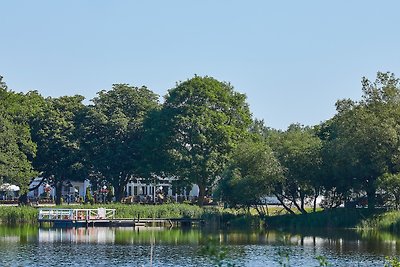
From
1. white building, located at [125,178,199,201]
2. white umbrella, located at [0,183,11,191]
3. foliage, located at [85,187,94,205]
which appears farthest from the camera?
white building, located at [125,178,199,201]

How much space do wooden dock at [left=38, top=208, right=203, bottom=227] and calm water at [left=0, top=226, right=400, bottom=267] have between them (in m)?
4.80

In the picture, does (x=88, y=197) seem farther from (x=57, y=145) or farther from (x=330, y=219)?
(x=330, y=219)

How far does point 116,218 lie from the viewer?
226 ft

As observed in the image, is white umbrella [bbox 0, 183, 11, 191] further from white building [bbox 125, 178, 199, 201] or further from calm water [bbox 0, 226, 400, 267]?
white building [bbox 125, 178, 199, 201]

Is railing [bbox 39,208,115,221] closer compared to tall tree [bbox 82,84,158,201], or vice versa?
railing [bbox 39,208,115,221]

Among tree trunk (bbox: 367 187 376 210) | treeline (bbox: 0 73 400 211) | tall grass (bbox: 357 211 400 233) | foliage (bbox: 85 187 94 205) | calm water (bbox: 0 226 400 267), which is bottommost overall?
calm water (bbox: 0 226 400 267)

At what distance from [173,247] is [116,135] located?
123ft

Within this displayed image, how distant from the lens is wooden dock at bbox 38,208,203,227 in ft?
219

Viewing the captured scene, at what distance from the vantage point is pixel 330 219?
62.1 m

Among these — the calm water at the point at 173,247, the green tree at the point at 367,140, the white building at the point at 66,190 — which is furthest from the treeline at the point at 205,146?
the white building at the point at 66,190

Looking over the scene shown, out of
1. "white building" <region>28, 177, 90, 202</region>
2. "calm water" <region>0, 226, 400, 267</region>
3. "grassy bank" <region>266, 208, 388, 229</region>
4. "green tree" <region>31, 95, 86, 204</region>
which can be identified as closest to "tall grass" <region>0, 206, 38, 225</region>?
"calm water" <region>0, 226, 400, 267</region>

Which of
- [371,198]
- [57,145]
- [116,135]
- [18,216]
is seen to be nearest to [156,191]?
[116,135]

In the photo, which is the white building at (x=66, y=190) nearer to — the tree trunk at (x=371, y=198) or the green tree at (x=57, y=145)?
the green tree at (x=57, y=145)

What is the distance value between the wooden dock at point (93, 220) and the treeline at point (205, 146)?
490 cm
